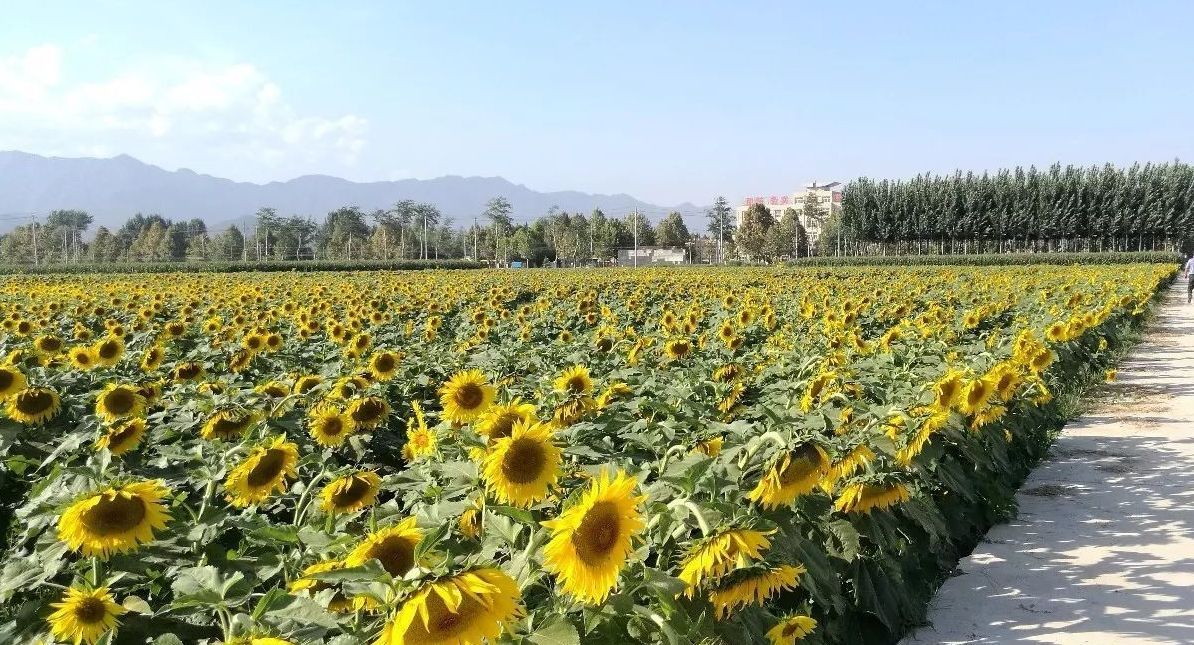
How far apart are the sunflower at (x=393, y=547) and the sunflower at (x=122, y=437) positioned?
1950 millimetres

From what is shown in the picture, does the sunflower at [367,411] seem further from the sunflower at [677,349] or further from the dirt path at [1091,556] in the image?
the dirt path at [1091,556]

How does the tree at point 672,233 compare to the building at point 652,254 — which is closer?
the building at point 652,254

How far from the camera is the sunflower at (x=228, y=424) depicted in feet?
10.6

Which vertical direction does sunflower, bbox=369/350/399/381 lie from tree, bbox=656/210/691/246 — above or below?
below

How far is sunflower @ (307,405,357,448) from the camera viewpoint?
128 inches

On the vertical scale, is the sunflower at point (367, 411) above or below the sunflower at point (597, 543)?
below

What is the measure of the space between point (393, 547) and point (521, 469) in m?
0.46

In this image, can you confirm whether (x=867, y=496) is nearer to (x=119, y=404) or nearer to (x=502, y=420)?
(x=502, y=420)

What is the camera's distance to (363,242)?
346 ft

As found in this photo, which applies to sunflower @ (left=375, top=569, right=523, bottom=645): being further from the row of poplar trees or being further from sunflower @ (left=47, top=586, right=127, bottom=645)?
the row of poplar trees

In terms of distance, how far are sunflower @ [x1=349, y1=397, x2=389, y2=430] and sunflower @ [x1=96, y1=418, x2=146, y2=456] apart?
78cm

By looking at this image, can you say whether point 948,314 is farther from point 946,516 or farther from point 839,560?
point 839,560

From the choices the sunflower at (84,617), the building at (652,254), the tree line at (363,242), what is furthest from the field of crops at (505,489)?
the building at (652,254)

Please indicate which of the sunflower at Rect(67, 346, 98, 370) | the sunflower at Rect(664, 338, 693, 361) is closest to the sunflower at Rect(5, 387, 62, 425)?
the sunflower at Rect(67, 346, 98, 370)
